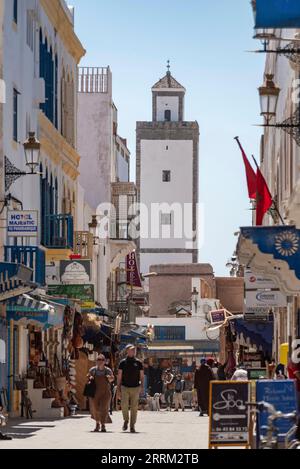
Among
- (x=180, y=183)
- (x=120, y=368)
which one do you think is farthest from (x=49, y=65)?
(x=180, y=183)

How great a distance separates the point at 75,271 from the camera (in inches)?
1578

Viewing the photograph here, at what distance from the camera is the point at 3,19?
34.5 metres

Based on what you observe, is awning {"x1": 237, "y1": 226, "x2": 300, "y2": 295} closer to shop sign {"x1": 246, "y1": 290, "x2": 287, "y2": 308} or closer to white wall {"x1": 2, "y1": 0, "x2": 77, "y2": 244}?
shop sign {"x1": 246, "y1": 290, "x2": 287, "y2": 308}


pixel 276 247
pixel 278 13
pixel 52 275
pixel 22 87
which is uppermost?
pixel 22 87

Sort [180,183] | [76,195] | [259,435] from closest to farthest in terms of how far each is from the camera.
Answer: [259,435], [76,195], [180,183]

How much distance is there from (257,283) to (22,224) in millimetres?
7251

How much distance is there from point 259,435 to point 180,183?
109m

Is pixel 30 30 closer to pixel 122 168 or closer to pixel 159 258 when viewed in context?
pixel 122 168

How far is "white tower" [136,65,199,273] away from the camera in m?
124

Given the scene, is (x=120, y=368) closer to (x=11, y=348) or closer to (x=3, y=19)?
(x=11, y=348)

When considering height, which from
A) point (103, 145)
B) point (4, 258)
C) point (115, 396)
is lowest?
point (115, 396)

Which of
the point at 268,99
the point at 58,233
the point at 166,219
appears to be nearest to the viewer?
the point at 268,99

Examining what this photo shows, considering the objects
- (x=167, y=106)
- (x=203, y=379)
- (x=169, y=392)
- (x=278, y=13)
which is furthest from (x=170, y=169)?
(x=278, y=13)
